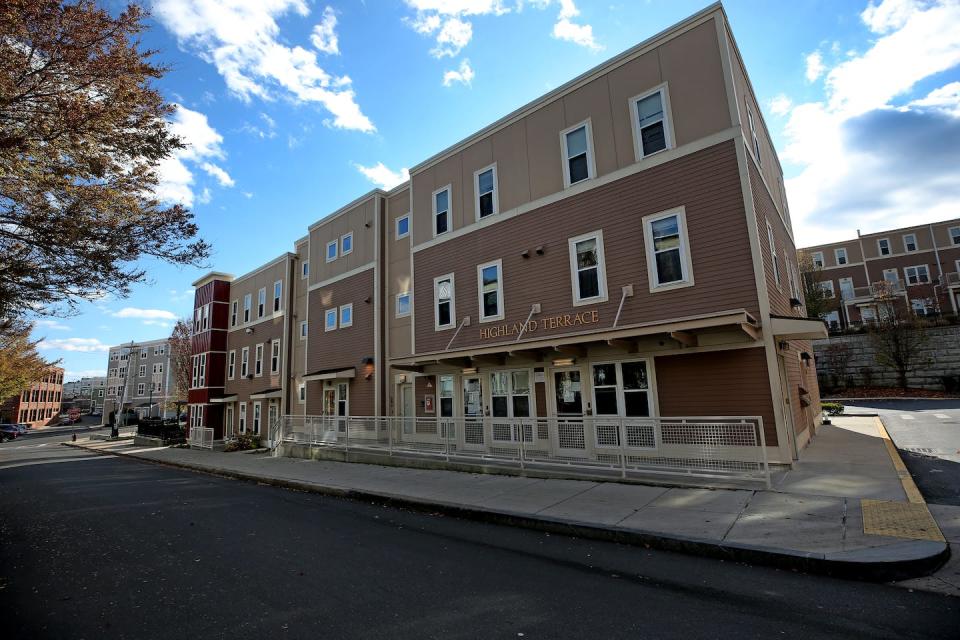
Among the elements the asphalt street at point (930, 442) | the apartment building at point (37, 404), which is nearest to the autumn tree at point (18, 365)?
the apartment building at point (37, 404)

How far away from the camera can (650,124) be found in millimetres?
11594

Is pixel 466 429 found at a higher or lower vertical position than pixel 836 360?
lower

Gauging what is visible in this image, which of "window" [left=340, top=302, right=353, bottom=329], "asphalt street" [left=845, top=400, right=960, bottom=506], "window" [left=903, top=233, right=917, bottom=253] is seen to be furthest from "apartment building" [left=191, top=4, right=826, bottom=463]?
"window" [left=903, top=233, right=917, bottom=253]

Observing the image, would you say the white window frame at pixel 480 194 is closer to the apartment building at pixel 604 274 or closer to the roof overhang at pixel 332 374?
the apartment building at pixel 604 274

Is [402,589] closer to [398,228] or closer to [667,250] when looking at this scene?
[667,250]

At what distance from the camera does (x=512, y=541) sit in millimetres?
6418

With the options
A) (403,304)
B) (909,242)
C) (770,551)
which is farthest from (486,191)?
(909,242)

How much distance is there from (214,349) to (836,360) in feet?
142

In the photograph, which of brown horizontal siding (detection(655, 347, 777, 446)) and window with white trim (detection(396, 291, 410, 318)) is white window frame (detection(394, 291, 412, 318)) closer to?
window with white trim (detection(396, 291, 410, 318))

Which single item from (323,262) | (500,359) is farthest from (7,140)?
(323,262)

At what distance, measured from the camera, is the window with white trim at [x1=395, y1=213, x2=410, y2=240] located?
19094 millimetres

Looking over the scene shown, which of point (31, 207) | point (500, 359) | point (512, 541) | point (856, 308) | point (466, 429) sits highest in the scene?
point (856, 308)

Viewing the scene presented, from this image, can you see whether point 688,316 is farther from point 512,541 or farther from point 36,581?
point 36,581

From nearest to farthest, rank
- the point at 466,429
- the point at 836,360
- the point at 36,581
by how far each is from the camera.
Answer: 1. the point at 36,581
2. the point at 466,429
3. the point at 836,360
